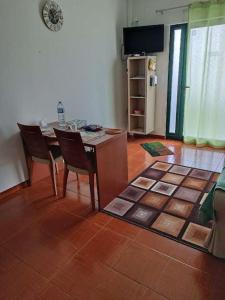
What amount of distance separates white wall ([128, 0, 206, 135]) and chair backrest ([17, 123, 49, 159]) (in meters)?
2.63

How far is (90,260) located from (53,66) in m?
2.31

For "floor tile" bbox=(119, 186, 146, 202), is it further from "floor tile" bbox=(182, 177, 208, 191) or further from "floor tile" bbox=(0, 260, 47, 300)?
"floor tile" bbox=(0, 260, 47, 300)

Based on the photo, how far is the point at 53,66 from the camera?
9.23 feet

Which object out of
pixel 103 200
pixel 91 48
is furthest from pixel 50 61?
pixel 103 200

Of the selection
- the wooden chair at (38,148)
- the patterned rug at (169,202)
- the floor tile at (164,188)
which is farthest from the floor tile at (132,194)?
the wooden chair at (38,148)

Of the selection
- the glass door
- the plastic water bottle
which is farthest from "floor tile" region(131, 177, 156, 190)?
the glass door

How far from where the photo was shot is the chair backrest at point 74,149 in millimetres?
1994

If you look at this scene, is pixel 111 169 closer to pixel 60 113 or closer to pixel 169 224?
pixel 169 224

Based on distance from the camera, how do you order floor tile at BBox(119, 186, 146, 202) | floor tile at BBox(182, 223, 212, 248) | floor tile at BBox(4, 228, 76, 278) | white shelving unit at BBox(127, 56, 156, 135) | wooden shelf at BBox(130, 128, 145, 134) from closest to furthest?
1. floor tile at BBox(4, 228, 76, 278)
2. floor tile at BBox(182, 223, 212, 248)
3. floor tile at BBox(119, 186, 146, 202)
4. white shelving unit at BBox(127, 56, 156, 135)
5. wooden shelf at BBox(130, 128, 145, 134)

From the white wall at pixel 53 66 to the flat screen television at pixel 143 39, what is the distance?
0.18 meters

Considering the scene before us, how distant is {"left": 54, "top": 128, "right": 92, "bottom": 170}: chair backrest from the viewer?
1994mm

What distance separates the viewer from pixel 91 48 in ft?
10.9

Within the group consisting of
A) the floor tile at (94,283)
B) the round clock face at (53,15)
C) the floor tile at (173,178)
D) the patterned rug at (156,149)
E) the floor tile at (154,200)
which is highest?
the round clock face at (53,15)

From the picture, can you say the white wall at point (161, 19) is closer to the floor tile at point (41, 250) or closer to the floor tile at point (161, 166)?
the floor tile at point (161, 166)
